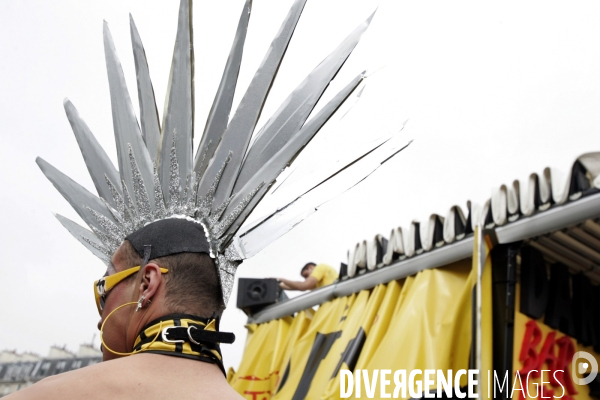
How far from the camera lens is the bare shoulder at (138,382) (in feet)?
3.58

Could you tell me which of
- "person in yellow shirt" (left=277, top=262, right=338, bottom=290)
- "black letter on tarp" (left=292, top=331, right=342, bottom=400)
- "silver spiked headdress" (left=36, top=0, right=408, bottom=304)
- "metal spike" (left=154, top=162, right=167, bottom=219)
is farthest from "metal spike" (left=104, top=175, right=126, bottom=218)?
"person in yellow shirt" (left=277, top=262, right=338, bottom=290)

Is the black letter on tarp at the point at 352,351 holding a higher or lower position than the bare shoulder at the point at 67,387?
higher

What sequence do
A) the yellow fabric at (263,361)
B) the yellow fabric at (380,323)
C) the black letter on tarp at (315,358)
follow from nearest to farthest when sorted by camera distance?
the yellow fabric at (380,323), the black letter on tarp at (315,358), the yellow fabric at (263,361)

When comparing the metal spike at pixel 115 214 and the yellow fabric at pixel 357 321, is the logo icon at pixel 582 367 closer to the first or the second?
the yellow fabric at pixel 357 321

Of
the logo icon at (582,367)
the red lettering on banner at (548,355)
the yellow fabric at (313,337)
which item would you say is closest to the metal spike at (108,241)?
the red lettering on banner at (548,355)

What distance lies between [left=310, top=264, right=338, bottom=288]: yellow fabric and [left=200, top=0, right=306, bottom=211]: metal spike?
325 cm

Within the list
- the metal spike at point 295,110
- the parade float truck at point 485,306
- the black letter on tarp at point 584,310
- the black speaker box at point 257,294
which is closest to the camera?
the metal spike at point 295,110

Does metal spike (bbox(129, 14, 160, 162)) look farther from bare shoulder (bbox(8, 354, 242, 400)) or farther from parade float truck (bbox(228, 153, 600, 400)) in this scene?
parade float truck (bbox(228, 153, 600, 400))

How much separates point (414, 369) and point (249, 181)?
1.75 meters

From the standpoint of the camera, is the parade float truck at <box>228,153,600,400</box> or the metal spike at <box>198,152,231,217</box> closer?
the metal spike at <box>198,152,231,217</box>

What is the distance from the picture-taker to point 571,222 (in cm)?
272

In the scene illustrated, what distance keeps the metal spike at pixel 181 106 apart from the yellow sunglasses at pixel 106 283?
9.6 inches

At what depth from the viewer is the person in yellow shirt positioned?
4805 millimetres

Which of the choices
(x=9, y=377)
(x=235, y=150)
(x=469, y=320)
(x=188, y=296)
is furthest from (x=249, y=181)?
(x=9, y=377)
